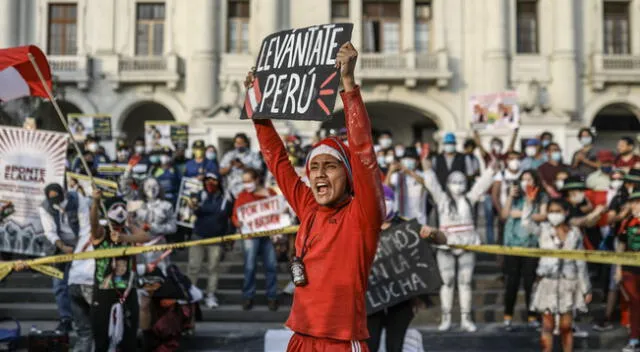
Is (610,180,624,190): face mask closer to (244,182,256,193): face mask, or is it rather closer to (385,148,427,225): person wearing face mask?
(385,148,427,225): person wearing face mask

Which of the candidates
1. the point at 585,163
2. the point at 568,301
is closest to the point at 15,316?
the point at 568,301

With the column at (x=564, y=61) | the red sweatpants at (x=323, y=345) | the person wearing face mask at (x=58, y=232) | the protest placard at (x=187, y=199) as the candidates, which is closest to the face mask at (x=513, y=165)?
the protest placard at (x=187, y=199)

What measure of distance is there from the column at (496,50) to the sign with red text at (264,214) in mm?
15539

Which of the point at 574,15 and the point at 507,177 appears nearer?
the point at 507,177

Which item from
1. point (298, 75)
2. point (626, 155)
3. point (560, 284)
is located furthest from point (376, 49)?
point (298, 75)

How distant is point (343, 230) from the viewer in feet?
10.5

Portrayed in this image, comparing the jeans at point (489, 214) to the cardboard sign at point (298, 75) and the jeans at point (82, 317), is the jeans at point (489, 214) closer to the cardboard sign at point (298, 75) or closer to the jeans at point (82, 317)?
the jeans at point (82, 317)

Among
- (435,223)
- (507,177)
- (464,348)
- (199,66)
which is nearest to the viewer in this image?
(464,348)

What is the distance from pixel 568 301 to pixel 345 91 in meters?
5.29

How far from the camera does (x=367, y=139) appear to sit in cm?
300

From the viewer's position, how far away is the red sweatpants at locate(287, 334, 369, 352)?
3.18 meters

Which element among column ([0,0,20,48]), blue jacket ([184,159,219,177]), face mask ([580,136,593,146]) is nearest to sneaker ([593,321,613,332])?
face mask ([580,136,593,146])

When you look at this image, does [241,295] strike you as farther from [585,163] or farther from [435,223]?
[585,163]

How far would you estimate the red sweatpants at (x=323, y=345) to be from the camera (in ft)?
10.4
